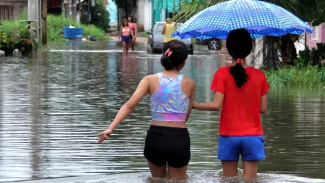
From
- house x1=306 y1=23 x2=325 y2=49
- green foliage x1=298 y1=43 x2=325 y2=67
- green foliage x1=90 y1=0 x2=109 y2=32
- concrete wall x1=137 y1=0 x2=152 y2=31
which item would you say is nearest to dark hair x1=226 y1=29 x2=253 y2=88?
green foliage x1=298 y1=43 x2=325 y2=67

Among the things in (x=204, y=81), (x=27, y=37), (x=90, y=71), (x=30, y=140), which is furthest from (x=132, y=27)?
(x=30, y=140)

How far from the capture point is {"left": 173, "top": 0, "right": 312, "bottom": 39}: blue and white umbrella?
803cm

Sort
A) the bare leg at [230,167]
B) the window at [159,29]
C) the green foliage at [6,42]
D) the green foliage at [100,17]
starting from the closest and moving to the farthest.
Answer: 1. the bare leg at [230,167]
2. the green foliage at [6,42]
3. the window at [159,29]
4. the green foliage at [100,17]

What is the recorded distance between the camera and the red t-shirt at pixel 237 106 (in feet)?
23.0

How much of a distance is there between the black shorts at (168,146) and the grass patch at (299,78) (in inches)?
464

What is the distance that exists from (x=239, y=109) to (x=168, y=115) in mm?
529

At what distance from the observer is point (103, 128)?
12.3 meters

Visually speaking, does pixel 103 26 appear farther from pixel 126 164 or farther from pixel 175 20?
pixel 126 164

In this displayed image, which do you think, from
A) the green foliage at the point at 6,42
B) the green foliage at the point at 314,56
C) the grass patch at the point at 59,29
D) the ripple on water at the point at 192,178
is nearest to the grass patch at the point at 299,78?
the green foliage at the point at 314,56

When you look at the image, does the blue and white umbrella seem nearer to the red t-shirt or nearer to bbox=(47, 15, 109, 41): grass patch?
the red t-shirt

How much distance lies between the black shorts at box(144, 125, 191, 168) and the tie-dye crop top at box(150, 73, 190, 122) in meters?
0.09

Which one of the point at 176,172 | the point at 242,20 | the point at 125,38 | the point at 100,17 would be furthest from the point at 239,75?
the point at 100,17

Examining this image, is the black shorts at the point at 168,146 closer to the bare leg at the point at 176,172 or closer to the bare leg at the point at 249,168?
the bare leg at the point at 176,172

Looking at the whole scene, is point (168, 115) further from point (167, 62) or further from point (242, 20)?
point (242, 20)
